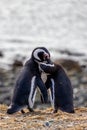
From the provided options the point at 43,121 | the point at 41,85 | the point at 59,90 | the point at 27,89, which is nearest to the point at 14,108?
the point at 27,89

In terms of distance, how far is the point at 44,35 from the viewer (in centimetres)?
3600

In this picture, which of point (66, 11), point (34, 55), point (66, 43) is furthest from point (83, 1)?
point (34, 55)

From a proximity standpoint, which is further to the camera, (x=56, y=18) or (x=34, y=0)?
(x=34, y=0)

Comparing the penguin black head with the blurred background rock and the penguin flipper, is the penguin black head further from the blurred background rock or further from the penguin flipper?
the blurred background rock

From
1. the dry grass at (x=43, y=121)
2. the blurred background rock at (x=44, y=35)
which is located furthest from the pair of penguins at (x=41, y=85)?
the blurred background rock at (x=44, y=35)

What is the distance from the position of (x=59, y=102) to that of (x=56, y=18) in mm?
30183

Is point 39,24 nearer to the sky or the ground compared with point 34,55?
nearer to the sky

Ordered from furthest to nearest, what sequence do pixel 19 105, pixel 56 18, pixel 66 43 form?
pixel 56 18, pixel 66 43, pixel 19 105

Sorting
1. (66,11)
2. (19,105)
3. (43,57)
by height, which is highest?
(66,11)

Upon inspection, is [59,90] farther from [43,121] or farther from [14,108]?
[43,121]

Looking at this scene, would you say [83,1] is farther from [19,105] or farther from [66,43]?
[19,105]

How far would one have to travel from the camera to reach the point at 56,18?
40.0 m

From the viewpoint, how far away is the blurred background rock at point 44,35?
21188 mm

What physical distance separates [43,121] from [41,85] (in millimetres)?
922
